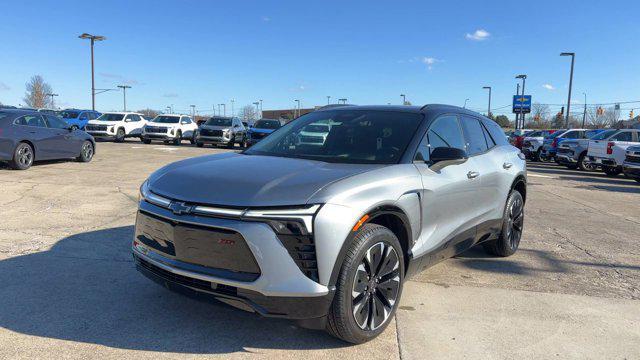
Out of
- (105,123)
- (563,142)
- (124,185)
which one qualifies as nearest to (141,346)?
(124,185)

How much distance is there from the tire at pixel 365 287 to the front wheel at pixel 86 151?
12755 millimetres

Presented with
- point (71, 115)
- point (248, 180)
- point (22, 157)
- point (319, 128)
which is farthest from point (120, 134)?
point (248, 180)

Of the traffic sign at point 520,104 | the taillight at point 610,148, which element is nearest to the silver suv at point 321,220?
the taillight at point 610,148

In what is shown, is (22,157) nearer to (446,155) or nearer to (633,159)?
(446,155)

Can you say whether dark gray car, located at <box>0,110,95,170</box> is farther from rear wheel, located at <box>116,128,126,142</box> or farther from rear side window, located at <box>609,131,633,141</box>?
rear side window, located at <box>609,131,633,141</box>

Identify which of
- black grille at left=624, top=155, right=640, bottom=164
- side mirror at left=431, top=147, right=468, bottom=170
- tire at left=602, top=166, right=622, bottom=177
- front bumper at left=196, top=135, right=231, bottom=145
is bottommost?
tire at left=602, top=166, right=622, bottom=177

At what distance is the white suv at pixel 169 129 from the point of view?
25.8m

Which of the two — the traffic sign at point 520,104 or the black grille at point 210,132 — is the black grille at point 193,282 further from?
the traffic sign at point 520,104

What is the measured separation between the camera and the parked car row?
50.0 feet

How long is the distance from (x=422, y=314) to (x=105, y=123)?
25645mm

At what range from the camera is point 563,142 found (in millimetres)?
20984

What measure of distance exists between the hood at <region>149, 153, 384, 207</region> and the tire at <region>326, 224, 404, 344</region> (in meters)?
0.47

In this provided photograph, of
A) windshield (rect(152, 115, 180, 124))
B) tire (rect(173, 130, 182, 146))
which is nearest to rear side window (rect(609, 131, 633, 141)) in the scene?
tire (rect(173, 130, 182, 146))

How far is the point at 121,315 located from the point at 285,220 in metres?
1.70
